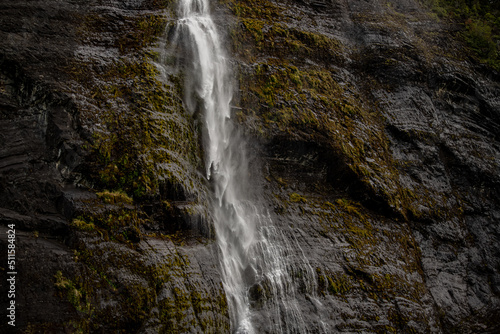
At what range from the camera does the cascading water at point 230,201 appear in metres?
6.87

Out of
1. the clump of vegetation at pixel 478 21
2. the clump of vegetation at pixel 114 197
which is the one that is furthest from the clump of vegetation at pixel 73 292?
the clump of vegetation at pixel 478 21

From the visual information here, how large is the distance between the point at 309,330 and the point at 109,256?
4.01 meters

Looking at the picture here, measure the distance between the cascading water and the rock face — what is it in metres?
0.23

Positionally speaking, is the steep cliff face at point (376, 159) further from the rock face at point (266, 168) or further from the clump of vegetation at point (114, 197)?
the clump of vegetation at point (114, 197)

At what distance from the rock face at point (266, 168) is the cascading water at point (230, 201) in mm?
229

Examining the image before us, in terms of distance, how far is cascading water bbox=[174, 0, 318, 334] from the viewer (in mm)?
6871

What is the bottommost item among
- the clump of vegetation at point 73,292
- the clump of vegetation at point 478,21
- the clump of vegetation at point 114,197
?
the clump of vegetation at point 73,292

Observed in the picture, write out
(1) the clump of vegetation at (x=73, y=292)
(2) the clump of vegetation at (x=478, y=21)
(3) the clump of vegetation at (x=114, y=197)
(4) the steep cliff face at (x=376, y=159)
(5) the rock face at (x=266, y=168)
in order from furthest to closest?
(2) the clump of vegetation at (x=478, y=21), (4) the steep cliff face at (x=376, y=159), (3) the clump of vegetation at (x=114, y=197), (5) the rock face at (x=266, y=168), (1) the clump of vegetation at (x=73, y=292)

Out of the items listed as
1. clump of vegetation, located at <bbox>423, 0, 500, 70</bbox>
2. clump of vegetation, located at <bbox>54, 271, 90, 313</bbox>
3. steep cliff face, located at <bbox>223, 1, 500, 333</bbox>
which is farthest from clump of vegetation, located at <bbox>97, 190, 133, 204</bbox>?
clump of vegetation, located at <bbox>423, 0, 500, 70</bbox>

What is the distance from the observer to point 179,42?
917 centimetres

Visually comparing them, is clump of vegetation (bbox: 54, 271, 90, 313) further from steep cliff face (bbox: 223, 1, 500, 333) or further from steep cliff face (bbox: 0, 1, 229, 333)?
steep cliff face (bbox: 223, 1, 500, 333)

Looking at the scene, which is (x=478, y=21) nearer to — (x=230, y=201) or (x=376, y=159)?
(x=376, y=159)

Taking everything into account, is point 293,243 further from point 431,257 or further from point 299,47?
point 299,47

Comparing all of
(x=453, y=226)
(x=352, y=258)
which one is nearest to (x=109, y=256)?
(x=352, y=258)
